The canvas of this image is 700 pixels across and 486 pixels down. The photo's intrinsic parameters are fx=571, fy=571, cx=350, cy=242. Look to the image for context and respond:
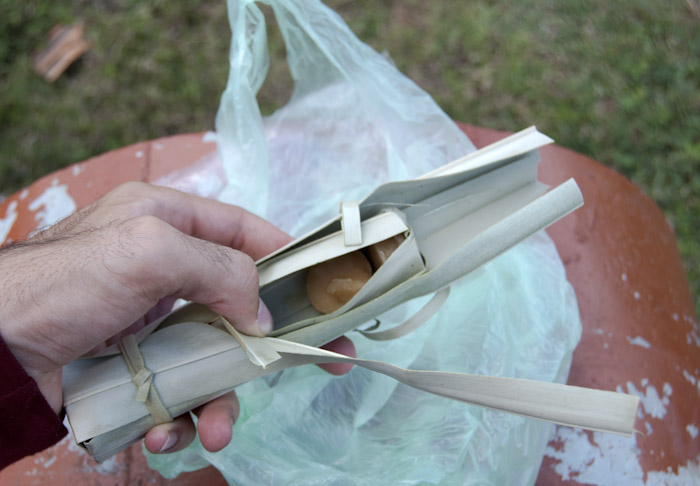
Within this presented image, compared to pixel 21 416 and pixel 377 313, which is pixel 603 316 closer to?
pixel 377 313

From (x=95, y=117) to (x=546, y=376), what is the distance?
1534 mm

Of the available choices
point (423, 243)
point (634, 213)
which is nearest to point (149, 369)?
point (423, 243)

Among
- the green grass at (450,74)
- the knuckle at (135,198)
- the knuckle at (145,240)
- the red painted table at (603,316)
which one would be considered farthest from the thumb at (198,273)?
the green grass at (450,74)

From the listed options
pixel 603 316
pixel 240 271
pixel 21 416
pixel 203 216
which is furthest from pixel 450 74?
pixel 21 416

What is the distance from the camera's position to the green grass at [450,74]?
166 centimetres

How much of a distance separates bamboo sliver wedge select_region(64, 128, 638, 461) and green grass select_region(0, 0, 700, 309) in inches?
40.0

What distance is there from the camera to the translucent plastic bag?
2.48ft

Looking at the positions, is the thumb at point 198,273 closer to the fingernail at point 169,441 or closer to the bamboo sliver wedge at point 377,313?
the bamboo sliver wedge at point 377,313

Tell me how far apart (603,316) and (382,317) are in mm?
346

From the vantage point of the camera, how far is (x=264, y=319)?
0.69 meters

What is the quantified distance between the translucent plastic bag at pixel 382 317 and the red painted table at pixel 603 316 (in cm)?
6

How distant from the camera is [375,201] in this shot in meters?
0.70

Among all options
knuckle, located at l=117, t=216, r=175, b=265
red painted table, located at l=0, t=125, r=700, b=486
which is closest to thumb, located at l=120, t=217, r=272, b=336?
knuckle, located at l=117, t=216, r=175, b=265

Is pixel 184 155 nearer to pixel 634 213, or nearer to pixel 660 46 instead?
pixel 634 213
